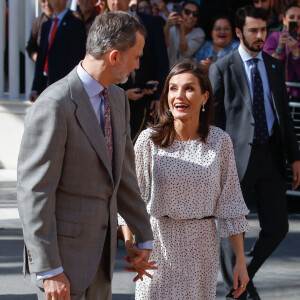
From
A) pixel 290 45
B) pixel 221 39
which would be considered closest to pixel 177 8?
pixel 221 39

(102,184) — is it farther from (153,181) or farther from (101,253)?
(153,181)

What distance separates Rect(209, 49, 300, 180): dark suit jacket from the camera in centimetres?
508

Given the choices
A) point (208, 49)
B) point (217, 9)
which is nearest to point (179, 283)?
point (208, 49)

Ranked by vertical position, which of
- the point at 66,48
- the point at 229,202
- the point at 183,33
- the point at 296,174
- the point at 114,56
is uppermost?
the point at 114,56

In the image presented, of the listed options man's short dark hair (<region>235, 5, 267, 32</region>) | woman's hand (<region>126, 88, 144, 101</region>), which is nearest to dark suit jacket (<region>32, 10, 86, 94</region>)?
woman's hand (<region>126, 88, 144, 101</region>)

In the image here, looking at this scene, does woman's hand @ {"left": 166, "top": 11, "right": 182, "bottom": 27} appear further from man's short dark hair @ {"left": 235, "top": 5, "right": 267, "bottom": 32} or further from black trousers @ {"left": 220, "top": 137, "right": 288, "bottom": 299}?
black trousers @ {"left": 220, "top": 137, "right": 288, "bottom": 299}

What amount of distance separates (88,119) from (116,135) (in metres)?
0.20

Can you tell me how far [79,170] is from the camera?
115 inches

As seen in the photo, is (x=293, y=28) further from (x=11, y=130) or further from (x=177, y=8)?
(x=11, y=130)

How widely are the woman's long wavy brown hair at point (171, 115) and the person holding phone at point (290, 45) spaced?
3812 mm

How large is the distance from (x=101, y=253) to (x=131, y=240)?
441 mm

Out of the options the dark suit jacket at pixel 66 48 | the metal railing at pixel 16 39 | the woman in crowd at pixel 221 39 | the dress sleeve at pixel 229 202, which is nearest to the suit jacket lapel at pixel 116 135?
the dress sleeve at pixel 229 202

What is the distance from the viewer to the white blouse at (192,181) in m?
3.71

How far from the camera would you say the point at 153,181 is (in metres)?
3.71
